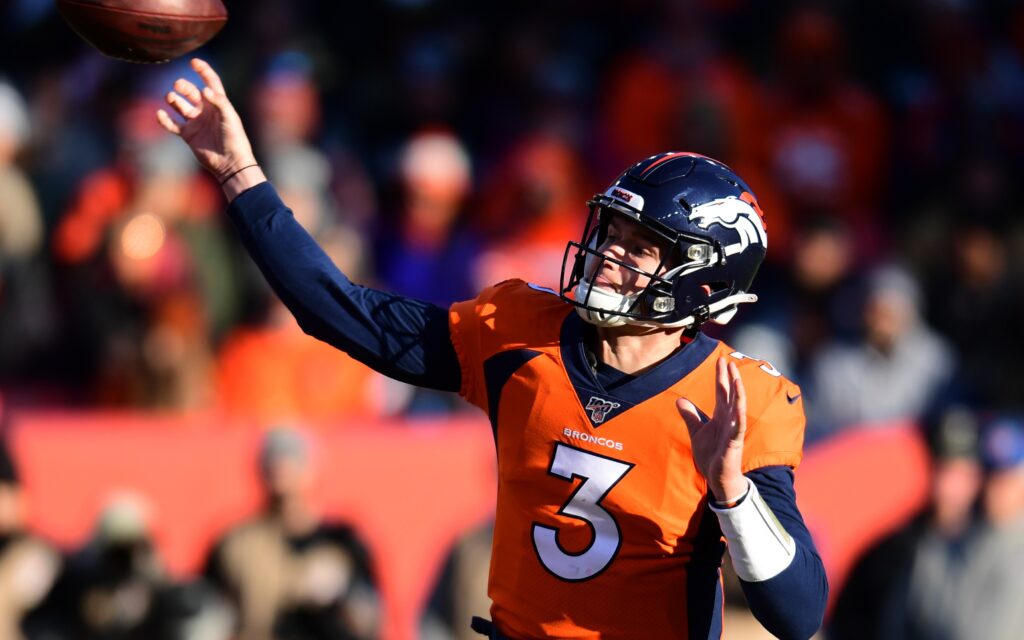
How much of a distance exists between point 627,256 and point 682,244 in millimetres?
133

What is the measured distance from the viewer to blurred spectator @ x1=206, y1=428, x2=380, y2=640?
21.9 ft

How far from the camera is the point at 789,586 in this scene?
3.41m

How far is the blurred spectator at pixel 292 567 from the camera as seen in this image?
21.9ft

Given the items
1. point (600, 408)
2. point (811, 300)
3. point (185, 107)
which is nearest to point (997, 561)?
point (811, 300)

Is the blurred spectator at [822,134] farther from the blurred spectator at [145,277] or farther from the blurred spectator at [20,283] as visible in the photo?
the blurred spectator at [20,283]

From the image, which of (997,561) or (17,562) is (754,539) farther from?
(17,562)

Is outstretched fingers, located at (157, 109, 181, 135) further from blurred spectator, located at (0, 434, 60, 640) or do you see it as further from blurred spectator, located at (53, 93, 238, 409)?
blurred spectator, located at (53, 93, 238, 409)

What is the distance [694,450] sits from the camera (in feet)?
11.2

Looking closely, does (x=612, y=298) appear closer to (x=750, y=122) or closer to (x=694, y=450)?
(x=694, y=450)

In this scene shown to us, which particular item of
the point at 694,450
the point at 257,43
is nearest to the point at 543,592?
the point at 694,450

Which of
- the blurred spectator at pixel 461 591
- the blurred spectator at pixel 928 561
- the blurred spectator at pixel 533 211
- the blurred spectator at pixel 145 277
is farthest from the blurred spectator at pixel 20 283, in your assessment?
the blurred spectator at pixel 928 561

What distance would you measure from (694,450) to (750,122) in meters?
5.91

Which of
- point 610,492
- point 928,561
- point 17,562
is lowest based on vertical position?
point 928,561

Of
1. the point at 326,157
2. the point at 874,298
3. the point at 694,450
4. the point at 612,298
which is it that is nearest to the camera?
the point at 694,450
